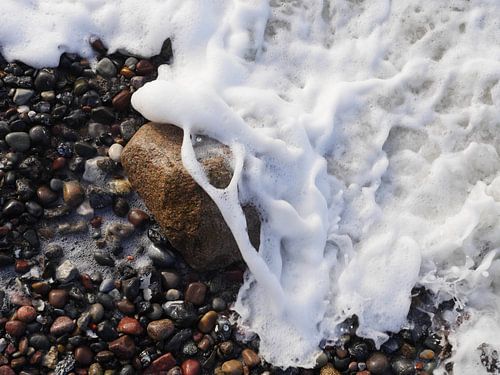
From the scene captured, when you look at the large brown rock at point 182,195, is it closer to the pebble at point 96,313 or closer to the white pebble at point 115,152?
the white pebble at point 115,152

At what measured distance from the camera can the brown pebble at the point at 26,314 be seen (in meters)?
2.86

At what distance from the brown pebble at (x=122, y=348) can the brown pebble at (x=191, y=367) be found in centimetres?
27

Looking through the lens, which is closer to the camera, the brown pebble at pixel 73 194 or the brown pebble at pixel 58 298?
the brown pebble at pixel 58 298

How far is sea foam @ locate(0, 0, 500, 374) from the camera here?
3064 mm

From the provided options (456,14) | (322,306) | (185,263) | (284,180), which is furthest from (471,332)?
(456,14)

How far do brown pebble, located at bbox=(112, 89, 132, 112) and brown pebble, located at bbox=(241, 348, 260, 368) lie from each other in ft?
5.02

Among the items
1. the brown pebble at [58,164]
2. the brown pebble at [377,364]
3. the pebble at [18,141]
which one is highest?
the pebble at [18,141]

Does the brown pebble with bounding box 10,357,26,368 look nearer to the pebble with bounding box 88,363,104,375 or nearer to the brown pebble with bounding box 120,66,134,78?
the pebble with bounding box 88,363,104,375

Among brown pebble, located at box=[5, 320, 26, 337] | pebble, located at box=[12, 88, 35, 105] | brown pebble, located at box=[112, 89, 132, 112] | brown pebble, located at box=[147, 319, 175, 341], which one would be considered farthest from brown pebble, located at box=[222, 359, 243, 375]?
pebble, located at box=[12, 88, 35, 105]

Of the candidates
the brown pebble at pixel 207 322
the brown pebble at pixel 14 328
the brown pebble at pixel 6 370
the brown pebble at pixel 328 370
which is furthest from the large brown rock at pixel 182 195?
the brown pebble at pixel 6 370

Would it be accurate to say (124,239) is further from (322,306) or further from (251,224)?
(322,306)

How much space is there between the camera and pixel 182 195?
294cm

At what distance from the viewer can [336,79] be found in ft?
11.6

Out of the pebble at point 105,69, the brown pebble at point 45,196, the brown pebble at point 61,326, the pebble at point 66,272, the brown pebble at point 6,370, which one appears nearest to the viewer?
the brown pebble at point 6,370
